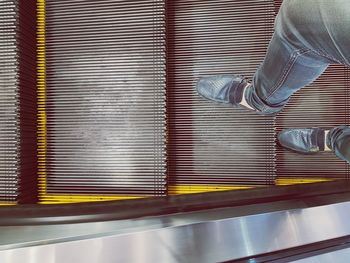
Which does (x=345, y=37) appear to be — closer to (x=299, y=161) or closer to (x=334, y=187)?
(x=334, y=187)

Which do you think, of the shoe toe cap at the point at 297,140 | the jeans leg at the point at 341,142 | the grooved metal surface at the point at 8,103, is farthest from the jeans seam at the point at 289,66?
the grooved metal surface at the point at 8,103

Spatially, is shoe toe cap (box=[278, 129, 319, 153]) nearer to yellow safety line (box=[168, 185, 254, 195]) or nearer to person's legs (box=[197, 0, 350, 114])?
yellow safety line (box=[168, 185, 254, 195])

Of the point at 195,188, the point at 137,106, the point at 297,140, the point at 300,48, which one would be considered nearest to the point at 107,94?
the point at 137,106

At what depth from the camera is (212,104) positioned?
3.01 m

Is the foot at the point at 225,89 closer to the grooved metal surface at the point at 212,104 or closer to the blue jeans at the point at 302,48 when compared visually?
the grooved metal surface at the point at 212,104

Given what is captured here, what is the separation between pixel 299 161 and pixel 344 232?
1909 millimetres

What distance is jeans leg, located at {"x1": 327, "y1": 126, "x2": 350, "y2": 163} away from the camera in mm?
1850

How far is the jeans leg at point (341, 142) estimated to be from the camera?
72.8 inches

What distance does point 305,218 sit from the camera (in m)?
1.28

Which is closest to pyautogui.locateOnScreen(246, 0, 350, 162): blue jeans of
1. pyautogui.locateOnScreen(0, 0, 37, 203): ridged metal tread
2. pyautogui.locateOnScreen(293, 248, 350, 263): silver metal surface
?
pyautogui.locateOnScreen(293, 248, 350, 263): silver metal surface

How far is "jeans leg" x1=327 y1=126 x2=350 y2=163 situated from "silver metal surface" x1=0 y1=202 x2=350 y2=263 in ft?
2.05

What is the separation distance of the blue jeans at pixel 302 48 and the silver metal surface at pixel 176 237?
544mm

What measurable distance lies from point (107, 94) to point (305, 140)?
5.38 ft

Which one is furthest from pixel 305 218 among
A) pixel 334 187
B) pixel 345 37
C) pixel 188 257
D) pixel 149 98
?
pixel 149 98
